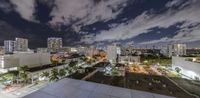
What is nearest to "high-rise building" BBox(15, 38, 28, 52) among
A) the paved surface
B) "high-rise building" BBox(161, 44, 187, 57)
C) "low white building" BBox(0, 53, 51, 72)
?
"low white building" BBox(0, 53, 51, 72)

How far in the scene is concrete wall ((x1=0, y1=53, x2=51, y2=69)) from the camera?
37731mm

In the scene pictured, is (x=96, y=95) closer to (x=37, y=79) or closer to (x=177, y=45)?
(x=37, y=79)

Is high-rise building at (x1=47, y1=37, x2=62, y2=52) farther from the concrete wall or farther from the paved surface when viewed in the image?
the paved surface

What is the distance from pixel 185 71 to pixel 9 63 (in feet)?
154

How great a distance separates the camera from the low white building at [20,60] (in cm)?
3728

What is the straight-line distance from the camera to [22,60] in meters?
42.1

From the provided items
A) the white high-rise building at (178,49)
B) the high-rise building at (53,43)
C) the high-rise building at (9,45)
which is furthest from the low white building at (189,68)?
the high-rise building at (53,43)

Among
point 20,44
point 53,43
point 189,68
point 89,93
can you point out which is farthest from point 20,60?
point 53,43

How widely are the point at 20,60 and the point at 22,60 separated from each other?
0.65 metres

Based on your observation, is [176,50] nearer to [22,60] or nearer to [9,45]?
[22,60]

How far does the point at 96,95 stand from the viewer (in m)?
3.51

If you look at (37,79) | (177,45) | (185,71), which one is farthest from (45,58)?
(177,45)

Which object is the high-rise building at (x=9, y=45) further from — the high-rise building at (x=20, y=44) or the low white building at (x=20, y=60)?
the low white building at (x=20, y=60)

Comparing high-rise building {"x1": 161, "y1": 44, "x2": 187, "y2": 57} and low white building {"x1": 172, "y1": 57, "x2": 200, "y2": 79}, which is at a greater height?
high-rise building {"x1": 161, "y1": 44, "x2": 187, "y2": 57}
